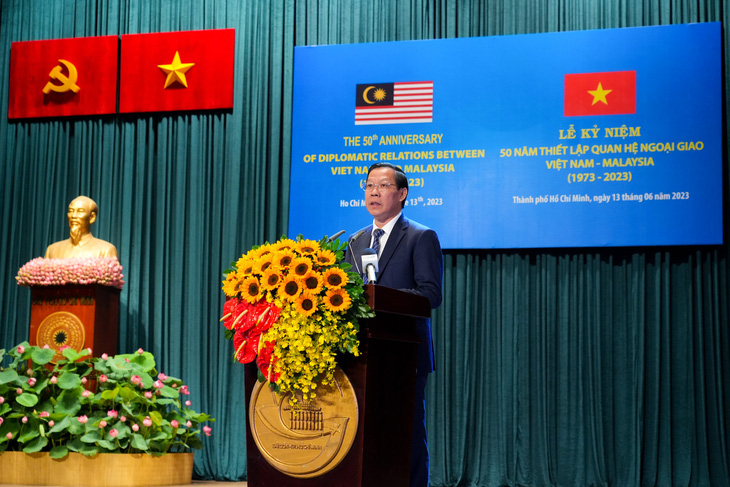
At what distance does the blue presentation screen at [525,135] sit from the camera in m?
5.01

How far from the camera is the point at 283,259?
2264 millimetres

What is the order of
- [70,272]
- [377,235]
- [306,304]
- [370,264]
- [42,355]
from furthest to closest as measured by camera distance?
[70,272] → [42,355] → [377,235] → [370,264] → [306,304]

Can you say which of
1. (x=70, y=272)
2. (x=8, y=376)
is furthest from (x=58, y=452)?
(x=70, y=272)

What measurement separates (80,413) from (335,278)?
2.92 metres

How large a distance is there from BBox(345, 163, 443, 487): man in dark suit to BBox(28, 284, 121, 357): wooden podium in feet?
9.29

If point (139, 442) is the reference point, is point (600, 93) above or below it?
above

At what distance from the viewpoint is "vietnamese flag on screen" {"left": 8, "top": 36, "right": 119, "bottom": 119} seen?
6.05 meters

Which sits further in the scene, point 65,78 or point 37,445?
point 65,78

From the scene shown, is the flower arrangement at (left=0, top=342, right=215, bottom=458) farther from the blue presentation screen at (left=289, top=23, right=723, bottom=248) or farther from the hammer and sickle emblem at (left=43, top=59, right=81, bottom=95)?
the hammer and sickle emblem at (left=43, top=59, right=81, bottom=95)

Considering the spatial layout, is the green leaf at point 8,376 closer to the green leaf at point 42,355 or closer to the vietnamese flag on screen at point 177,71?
the green leaf at point 42,355

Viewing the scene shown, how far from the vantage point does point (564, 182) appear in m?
5.17

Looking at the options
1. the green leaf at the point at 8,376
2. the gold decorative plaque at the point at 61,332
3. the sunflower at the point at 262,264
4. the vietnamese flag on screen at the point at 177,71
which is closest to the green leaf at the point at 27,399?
the green leaf at the point at 8,376

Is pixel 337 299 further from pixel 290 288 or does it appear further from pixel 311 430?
pixel 311 430

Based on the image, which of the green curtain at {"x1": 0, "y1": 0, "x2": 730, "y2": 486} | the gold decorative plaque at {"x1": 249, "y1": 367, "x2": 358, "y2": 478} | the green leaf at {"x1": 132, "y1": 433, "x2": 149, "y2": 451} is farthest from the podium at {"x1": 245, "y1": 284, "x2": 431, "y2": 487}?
the green curtain at {"x1": 0, "y1": 0, "x2": 730, "y2": 486}
